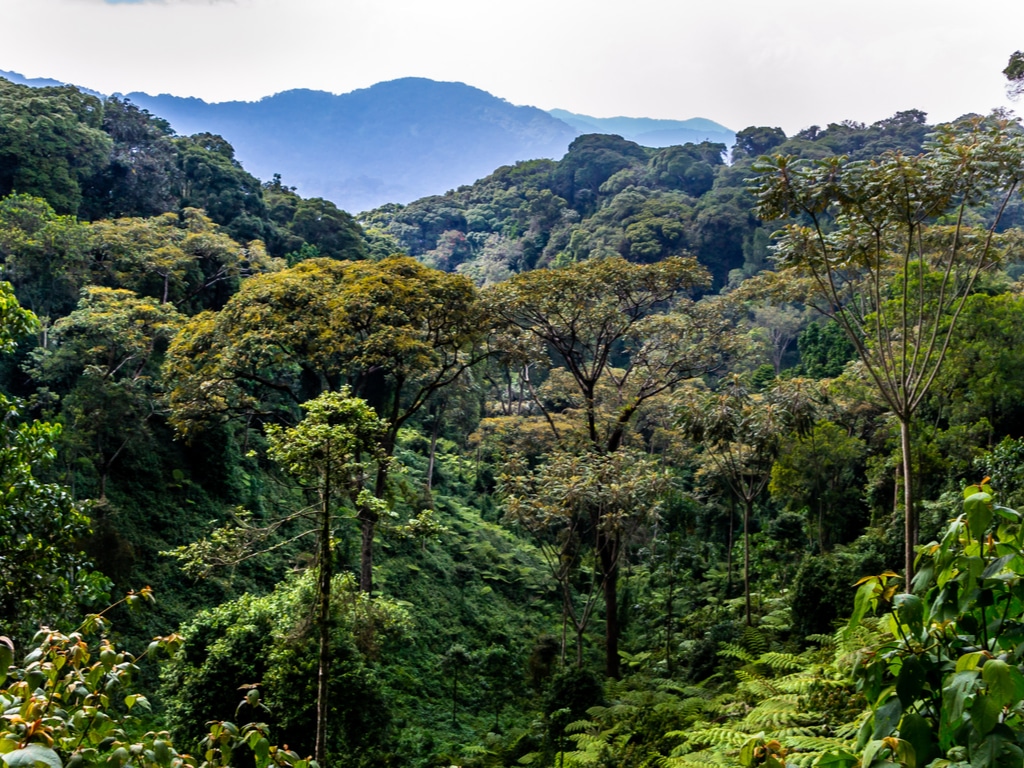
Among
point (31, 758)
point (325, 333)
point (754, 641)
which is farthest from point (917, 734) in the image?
point (754, 641)

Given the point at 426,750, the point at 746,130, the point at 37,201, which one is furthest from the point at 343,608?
the point at 746,130

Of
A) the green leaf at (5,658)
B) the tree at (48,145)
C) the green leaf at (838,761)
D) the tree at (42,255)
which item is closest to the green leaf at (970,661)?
the green leaf at (838,761)

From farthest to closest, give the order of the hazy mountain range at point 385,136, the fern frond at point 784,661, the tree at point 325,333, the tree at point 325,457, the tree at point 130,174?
the hazy mountain range at point 385,136
the tree at point 130,174
the tree at point 325,333
the fern frond at point 784,661
the tree at point 325,457

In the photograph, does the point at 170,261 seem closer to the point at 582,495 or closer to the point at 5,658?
the point at 582,495

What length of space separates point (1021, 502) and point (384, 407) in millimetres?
14258

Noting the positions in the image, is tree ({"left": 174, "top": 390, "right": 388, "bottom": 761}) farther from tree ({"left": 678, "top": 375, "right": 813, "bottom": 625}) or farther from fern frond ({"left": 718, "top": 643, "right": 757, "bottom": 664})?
tree ({"left": 678, "top": 375, "right": 813, "bottom": 625})

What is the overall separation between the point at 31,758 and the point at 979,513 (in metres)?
1.98

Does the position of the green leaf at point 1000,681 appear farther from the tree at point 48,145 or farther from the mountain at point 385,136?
the mountain at point 385,136

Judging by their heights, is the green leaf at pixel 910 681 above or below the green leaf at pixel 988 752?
above

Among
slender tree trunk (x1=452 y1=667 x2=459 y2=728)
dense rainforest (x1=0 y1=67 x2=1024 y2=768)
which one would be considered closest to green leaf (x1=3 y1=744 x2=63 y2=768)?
dense rainforest (x1=0 y1=67 x2=1024 y2=768)

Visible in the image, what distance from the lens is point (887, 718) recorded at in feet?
5.16

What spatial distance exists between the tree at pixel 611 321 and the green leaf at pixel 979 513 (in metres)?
11.5

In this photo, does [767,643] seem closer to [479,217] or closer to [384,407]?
[384,407]

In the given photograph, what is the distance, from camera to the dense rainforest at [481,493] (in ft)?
7.47
